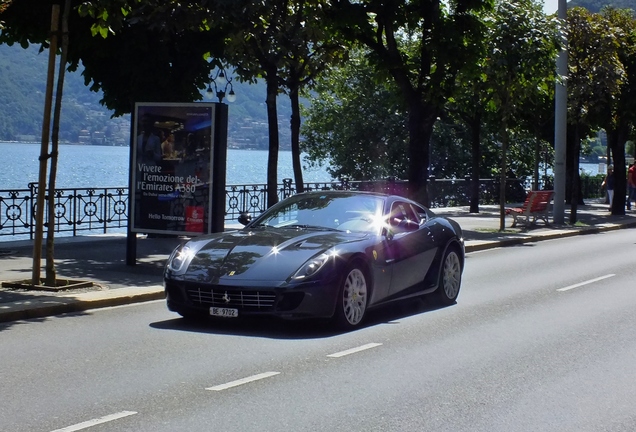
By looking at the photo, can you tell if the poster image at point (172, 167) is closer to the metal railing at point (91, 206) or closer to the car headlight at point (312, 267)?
the metal railing at point (91, 206)

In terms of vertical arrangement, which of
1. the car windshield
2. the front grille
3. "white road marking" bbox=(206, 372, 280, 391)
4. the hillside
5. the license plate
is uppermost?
the hillside

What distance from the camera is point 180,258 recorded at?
37.0ft

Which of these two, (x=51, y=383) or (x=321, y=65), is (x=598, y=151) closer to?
(x=321, y=65)

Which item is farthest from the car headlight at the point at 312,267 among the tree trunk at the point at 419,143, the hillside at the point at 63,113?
the hillside at the point at 63,113

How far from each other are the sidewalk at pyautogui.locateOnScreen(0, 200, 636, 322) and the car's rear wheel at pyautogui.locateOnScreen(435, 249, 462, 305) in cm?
352

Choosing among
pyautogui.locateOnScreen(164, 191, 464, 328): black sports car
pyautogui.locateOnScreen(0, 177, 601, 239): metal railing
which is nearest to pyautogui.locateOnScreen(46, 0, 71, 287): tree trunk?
pyautogui.locateOnScreen(164, 191, 464, 328): black sports car

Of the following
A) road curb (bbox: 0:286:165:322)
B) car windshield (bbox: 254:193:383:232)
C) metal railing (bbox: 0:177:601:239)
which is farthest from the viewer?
metal railing (bbox: 0:177:601:239)

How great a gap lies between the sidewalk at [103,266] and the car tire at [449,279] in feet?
11.5

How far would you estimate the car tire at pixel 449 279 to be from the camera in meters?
13.4

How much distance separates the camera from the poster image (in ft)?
51.8

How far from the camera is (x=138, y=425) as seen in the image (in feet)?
22.5

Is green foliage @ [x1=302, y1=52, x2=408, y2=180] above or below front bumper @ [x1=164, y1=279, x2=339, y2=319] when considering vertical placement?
above

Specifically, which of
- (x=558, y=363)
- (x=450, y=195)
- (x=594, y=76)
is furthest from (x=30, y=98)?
(x=558, y=363)

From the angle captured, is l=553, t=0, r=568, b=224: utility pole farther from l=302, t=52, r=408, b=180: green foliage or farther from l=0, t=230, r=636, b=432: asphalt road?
l=302, t=52, r=408, b=180: green foliage
